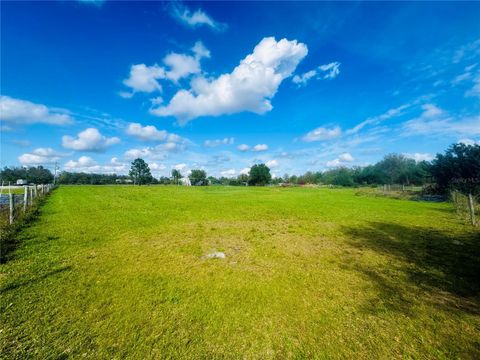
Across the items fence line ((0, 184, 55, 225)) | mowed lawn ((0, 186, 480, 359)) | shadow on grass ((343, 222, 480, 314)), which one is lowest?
shadow on grass ((343, 222, 480, 314))

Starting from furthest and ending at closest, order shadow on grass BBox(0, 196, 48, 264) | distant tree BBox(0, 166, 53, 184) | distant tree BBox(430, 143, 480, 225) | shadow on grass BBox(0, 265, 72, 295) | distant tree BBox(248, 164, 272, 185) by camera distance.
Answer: distant tree BBox(248, 164, 272, 185)
distant tree BBox(0, 166, 53, 184)
distant tree BBox(430, 143, 480, 225)
shadow on grass BBox(0, 196, 48, 264)
shadow on grass BBox(0, 265, 72, 295)

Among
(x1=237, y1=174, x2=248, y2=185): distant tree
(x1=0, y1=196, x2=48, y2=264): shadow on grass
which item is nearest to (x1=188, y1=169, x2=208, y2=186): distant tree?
(x1=237, y1=174, x2=248, y2=185): distant tree

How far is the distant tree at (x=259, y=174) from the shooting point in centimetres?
10818

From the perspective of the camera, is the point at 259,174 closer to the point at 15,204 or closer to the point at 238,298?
the point at 15,204

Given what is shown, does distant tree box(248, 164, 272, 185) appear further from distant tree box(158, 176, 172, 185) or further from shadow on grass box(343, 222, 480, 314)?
shadow on grass box(343, 222, 480, 314)

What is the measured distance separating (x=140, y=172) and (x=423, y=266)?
128 meters

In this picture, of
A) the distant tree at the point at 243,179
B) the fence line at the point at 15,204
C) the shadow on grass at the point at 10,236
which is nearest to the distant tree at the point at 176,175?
the distant tree at the point at 243,179

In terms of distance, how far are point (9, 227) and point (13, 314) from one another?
8042 mm

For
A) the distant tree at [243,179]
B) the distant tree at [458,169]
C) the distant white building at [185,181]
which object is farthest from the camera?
the distant tree at [243,179]

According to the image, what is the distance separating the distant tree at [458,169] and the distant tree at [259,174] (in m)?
73.9

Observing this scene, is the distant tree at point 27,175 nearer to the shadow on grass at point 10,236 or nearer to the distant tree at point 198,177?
the distant tree at point 198,177

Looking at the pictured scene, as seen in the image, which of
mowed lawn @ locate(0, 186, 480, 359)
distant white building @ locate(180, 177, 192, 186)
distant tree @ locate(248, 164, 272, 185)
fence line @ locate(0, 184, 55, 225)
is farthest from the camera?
distant white building @ locate(180, 177, 192, 186)

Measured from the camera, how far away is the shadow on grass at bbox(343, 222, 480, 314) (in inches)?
196

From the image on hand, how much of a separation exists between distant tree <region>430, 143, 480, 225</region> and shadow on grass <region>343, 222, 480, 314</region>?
30.3m
